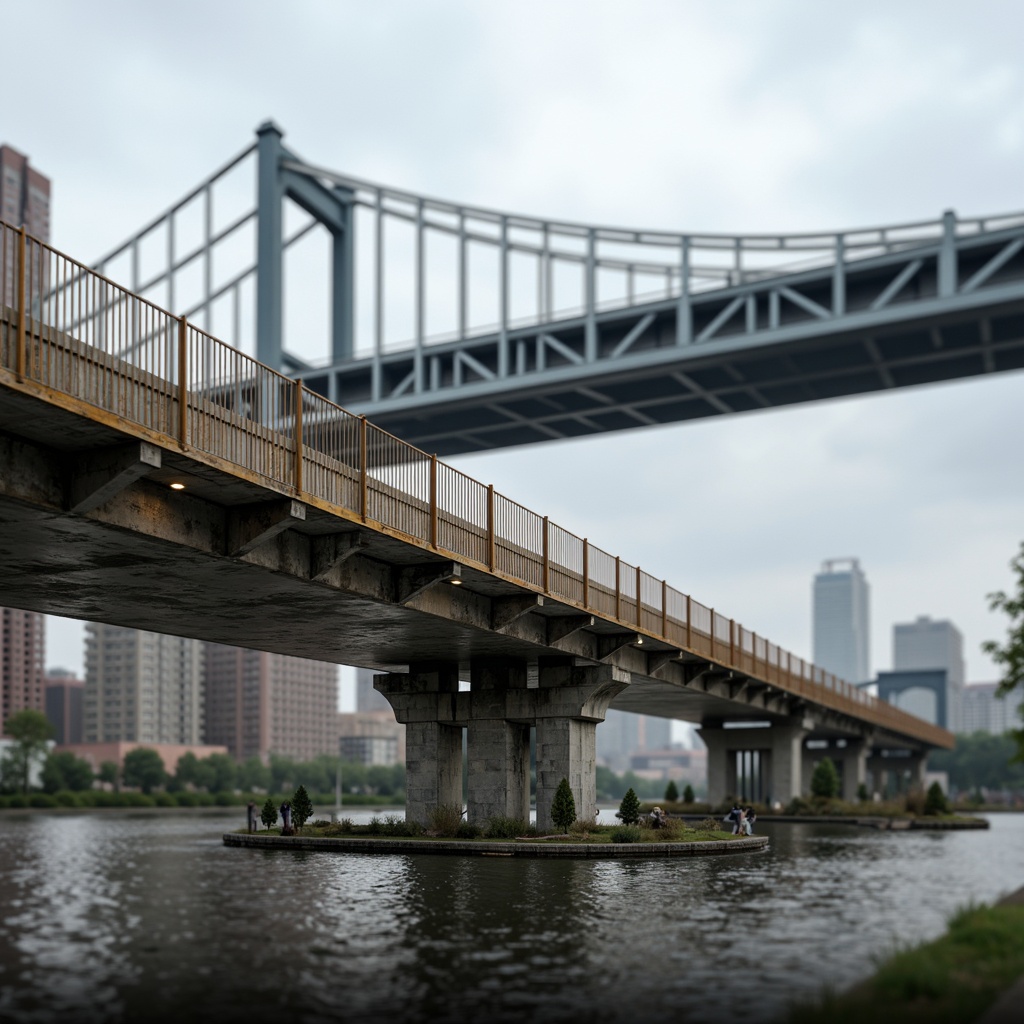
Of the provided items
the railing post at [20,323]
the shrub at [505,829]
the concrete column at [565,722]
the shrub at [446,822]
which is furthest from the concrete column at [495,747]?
the railing post at [20,323]

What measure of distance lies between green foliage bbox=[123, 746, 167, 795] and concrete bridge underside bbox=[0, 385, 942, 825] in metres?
138

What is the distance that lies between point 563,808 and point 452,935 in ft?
77.9

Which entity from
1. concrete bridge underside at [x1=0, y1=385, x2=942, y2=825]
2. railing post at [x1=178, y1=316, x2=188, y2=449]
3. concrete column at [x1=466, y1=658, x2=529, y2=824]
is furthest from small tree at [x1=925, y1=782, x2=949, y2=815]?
railing post at [x1=178, y1=316, x2=188, y2=449]

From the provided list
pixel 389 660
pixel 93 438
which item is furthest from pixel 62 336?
pixel 389 660

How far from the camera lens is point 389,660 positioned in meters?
44.9

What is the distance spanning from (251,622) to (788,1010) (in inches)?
964

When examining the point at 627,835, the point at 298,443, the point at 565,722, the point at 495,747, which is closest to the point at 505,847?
the point at 627,835

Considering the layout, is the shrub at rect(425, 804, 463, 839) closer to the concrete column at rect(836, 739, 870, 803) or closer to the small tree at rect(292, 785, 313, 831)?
the small tree at rect(292, 785, 313, 831)

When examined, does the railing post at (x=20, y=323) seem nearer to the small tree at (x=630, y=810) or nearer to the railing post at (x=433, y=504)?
the railing post at (x=433, y=504)

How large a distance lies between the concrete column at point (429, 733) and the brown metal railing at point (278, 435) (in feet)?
21.4

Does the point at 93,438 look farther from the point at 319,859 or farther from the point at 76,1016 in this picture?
the point at 319,859

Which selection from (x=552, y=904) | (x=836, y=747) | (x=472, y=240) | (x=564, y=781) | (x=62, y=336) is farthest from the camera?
(x=836, y=747)

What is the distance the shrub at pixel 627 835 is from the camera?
4016cm

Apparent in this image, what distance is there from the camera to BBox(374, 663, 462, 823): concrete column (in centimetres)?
4491
